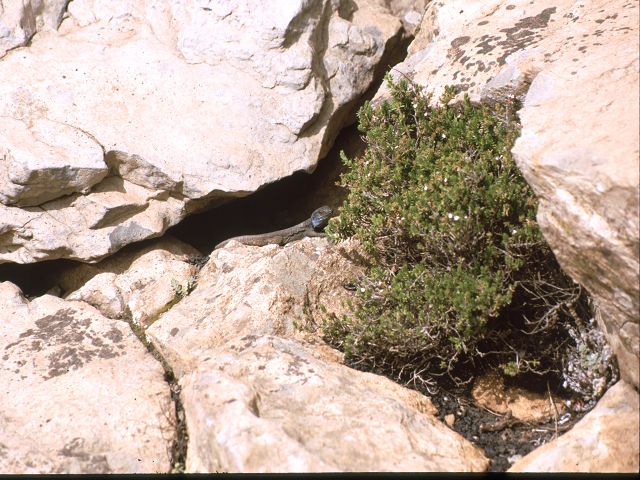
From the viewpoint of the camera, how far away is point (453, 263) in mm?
4480

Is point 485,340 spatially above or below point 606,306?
below

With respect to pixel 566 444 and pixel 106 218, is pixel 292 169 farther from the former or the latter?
pixel 566 444

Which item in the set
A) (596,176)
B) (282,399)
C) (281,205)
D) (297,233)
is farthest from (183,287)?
(596,176)

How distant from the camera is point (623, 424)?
362 cm

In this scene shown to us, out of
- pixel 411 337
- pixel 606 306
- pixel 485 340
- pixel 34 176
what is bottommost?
pixel 485 340

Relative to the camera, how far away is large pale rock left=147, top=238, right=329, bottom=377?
4824 millimetres

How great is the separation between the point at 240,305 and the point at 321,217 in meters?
1.69

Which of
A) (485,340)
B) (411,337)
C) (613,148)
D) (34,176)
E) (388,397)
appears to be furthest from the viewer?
(34,176)

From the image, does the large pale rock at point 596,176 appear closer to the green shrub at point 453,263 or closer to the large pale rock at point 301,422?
the green shrub at point 453,263

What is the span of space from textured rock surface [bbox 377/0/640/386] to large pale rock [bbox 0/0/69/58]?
3687mm

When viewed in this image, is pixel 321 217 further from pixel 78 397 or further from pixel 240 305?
pixel 78 397

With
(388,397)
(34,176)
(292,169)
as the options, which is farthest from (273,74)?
(388,397)

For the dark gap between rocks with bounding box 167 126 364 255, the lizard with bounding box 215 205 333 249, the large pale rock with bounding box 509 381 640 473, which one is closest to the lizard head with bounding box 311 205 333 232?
the lizard with bounding box 215 205 333 249

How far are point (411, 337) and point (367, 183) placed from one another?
3.96ft
